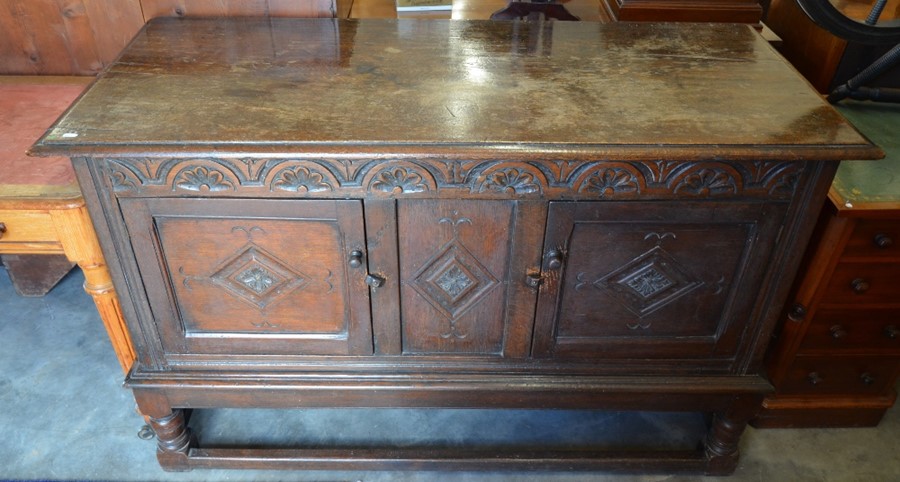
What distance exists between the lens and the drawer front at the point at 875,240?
1460 mm

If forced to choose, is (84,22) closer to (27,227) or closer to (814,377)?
(27,227)

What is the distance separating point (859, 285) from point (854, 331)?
0.51 feet

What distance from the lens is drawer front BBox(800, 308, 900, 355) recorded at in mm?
1614

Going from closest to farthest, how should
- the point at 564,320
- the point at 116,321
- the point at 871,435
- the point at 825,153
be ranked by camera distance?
the point at 825,153, the point at 564,320, the point at 116,321, the point at 871,435

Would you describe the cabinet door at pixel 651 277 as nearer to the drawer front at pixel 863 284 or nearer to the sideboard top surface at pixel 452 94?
the sideboard top surface at pixel 452 94

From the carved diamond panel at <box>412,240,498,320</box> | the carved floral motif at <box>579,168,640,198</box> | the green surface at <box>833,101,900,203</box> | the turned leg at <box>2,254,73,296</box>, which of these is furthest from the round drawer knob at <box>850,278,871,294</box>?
the turned leg at <box>2,254,73,296</box>

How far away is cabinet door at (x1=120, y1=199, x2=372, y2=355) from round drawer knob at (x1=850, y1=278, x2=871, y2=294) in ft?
3.53

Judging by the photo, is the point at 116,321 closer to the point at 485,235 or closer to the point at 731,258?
the point at 485,235

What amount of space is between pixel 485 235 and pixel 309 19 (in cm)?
72

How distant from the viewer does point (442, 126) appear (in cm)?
120

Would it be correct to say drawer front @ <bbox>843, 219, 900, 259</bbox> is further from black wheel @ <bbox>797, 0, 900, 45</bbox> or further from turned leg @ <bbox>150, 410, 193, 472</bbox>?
turned leg @ <bbox>150, 410, 193, 472</bbox>

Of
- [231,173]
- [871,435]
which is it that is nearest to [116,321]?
[231,173]

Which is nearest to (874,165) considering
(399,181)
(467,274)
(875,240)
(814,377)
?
(875,240)

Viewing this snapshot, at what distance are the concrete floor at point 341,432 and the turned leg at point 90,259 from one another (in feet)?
1.12
